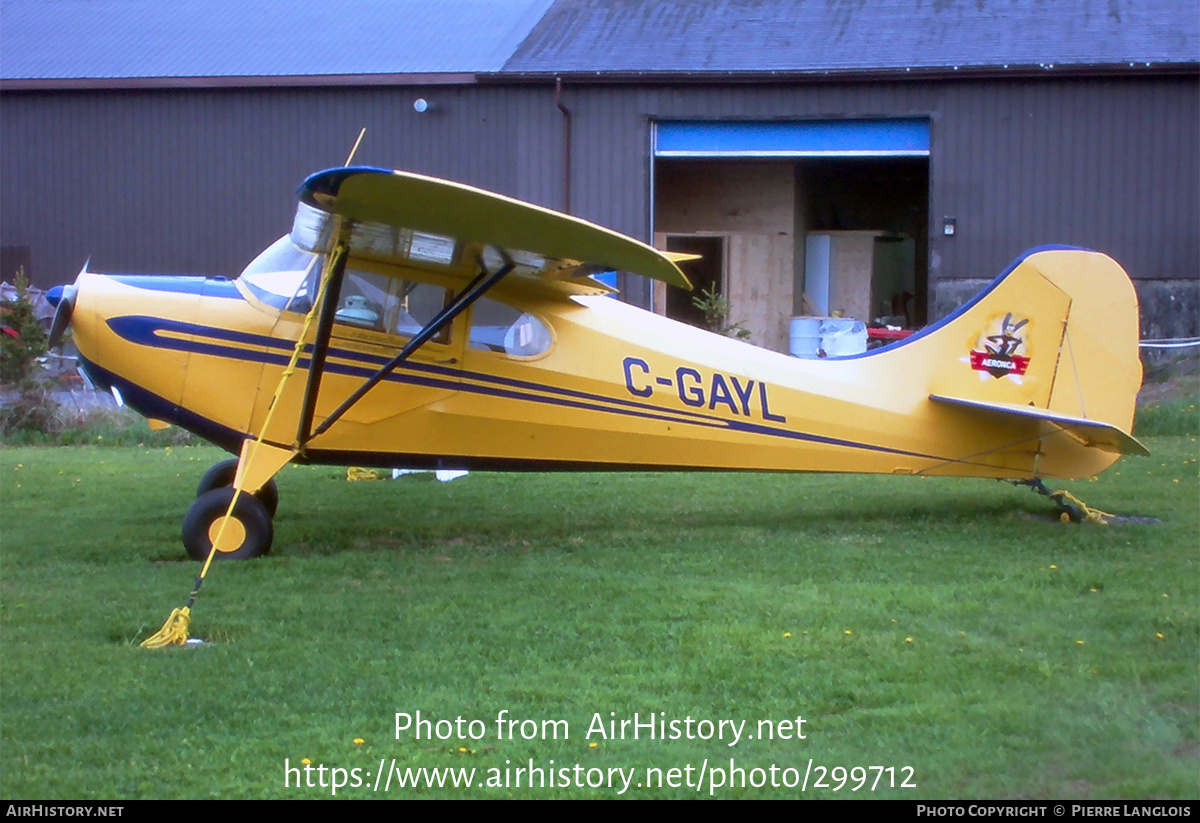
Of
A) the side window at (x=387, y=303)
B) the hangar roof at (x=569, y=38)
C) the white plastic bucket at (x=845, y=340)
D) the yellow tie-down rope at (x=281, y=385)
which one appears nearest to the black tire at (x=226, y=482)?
the yellow tie-down rope at (x=281, y=385)

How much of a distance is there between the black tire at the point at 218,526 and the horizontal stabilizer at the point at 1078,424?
5019 millimetres

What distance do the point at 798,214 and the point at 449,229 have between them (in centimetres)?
1920

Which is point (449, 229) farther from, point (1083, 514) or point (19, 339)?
point (19, 339)

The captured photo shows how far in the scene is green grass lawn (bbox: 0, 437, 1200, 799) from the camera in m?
4.12

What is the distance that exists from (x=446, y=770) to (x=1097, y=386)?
6345mm

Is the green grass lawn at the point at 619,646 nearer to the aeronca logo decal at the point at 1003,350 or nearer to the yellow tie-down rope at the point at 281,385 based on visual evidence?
the yellow tie-down rope at the point at 281,385

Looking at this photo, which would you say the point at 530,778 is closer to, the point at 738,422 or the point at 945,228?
the point at 738,422

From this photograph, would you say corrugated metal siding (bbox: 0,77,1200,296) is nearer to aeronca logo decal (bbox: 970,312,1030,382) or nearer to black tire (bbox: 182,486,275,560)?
aeronca logo decal (bbox: 970,312,1030,382)

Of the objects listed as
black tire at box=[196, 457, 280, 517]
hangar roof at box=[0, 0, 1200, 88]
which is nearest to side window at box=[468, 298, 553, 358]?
black tire at box=[196, 457, 280, 517]

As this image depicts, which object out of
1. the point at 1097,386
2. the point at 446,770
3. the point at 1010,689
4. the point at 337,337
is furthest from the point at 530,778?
the point at 1097,386

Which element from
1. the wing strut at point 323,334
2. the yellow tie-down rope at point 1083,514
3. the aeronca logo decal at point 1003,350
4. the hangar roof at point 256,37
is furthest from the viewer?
the hangar roof at point 256,37

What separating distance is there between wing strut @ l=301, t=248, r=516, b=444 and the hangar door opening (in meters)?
12.7

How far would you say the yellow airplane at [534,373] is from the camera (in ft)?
24.8

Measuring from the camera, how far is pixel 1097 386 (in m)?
8.54
